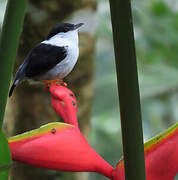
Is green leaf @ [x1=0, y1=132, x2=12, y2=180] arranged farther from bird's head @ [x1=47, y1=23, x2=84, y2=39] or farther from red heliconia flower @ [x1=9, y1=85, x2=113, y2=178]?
bird's head @ [x1=47, y1=23, x2=84, y2=39]

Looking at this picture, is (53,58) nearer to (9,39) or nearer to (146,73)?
(9,39)

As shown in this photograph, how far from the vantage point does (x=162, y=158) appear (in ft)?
1.24

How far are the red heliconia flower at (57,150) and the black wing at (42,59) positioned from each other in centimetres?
6

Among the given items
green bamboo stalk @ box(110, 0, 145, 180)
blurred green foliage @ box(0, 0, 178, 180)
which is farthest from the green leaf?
blurred green foliage @ box(0, 0, 178, 180)

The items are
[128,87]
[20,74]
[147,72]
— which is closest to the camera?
[128,87]

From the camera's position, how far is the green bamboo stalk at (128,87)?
27 cm

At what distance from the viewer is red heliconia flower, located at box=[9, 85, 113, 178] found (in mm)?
366

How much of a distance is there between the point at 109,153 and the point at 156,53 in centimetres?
45

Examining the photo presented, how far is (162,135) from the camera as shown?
38 centimetres

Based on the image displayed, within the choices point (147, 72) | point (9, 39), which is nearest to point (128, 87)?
point (9, 39)

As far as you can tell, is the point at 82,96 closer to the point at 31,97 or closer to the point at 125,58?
the point at 31,97

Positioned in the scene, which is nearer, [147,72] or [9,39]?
[9,39]

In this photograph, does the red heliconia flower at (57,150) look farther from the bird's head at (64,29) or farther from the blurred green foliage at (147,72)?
the blurred green foliage at (147,72)

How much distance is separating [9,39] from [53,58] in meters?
0.10
